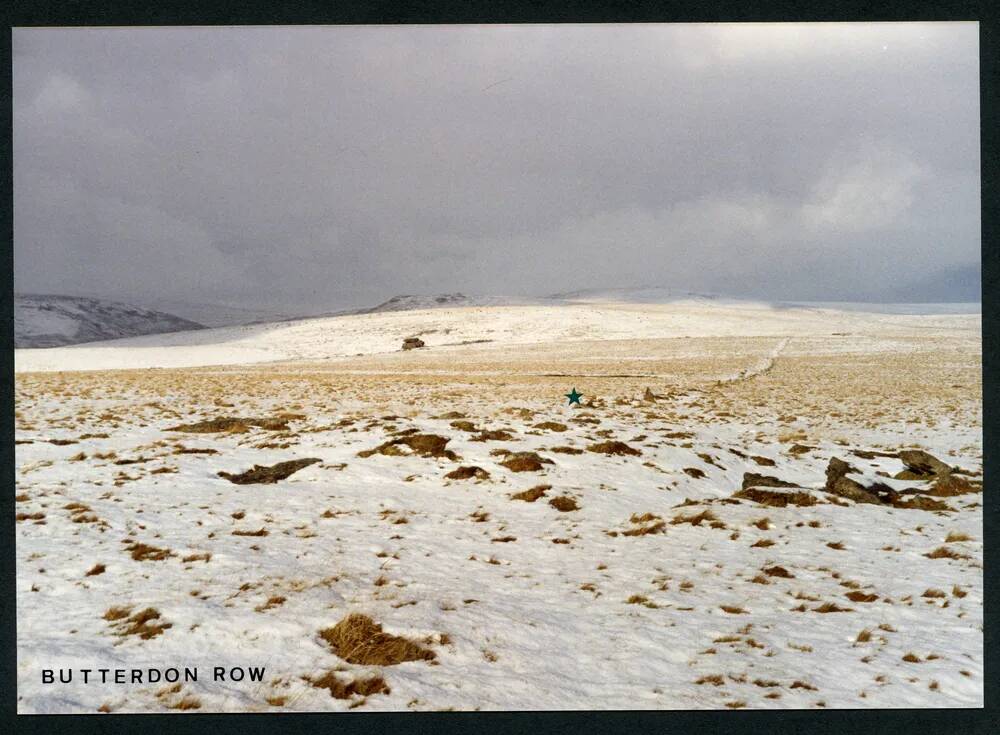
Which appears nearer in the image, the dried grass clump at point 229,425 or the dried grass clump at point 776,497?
the dried grass clump at point 776,497

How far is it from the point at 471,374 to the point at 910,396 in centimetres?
1803

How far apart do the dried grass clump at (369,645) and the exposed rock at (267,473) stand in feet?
→ 14.8

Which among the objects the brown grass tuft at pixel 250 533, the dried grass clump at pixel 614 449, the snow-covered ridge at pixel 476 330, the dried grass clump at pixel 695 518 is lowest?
the dried grass clump at pixel 695 518

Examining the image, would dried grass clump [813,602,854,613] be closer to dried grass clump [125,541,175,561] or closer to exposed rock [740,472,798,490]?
exposed rock [740,472,798,490]

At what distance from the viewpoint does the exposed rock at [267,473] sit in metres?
8.43

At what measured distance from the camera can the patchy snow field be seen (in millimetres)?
4430

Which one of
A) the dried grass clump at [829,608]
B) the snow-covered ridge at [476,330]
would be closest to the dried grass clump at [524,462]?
the dried grass clump at [829,608]

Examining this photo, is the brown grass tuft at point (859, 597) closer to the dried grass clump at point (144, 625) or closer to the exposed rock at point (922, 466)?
the exposed rock at point (922, 466)

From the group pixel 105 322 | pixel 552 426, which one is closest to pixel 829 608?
pixel 552 426

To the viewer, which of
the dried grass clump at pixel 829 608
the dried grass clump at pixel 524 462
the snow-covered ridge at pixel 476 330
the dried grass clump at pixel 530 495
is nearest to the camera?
the dried grass clump at pixel 829 608

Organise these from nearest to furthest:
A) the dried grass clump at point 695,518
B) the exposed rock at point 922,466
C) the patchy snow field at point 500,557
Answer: the patchy snow field at point 500,557 → the dried grass clump at point 695,518 → the exposed rock at point 922,466

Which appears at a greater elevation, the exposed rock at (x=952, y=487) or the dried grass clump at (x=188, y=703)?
the exposed rock at (x=952, y=487)

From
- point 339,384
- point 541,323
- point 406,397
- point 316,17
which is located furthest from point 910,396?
point 541,323

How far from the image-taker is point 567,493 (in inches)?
326
